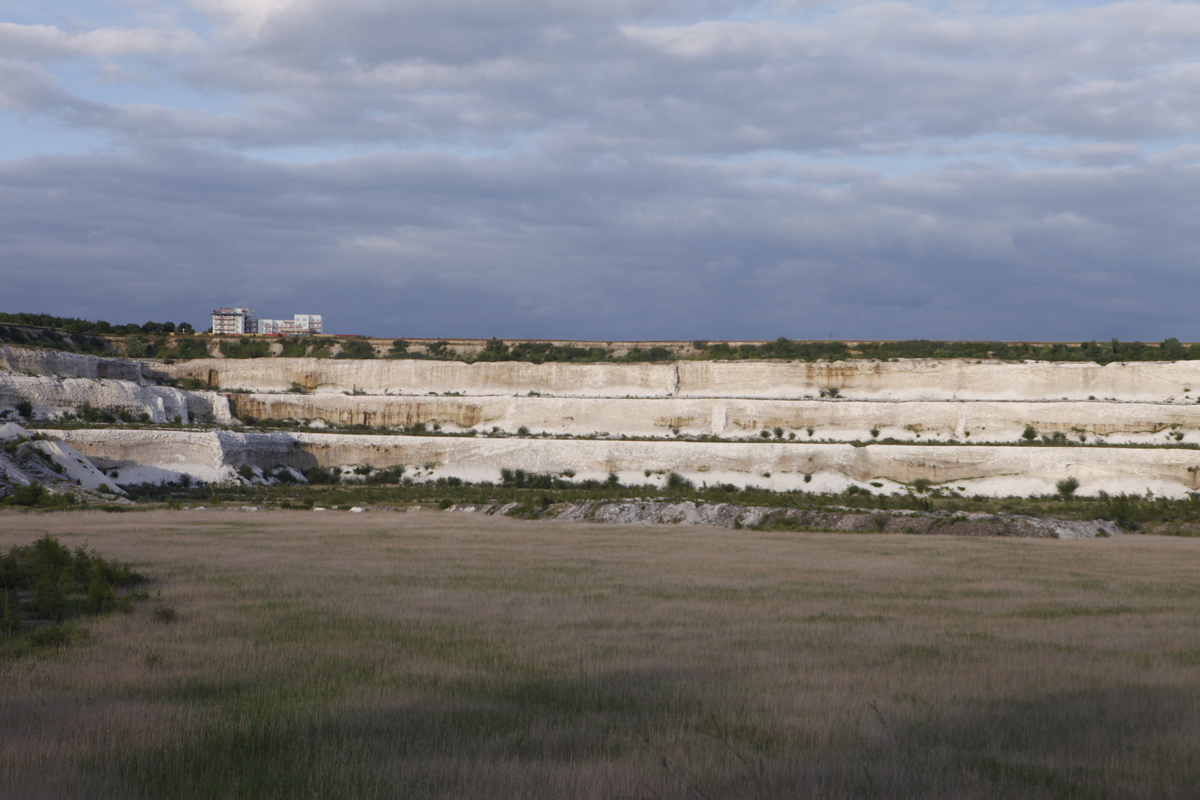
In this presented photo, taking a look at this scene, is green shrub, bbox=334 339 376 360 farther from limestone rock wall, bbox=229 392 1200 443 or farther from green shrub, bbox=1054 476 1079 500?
green shrub, bbox=1054 476 1079 500

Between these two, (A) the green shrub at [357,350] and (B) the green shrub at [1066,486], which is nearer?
(B) the green shrub at [1066,486]

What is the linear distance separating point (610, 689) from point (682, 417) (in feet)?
178

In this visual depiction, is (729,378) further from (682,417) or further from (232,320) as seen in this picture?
(232,320)

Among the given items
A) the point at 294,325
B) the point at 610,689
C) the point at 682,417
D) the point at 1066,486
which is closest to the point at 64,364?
the point at 682,417

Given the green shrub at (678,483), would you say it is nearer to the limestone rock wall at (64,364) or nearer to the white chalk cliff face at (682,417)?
the white chalk cliff face at (682,417)

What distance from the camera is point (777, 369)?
70125 mm

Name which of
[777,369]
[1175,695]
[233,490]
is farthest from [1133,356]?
[1175,695]

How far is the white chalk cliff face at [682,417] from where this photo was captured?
50.9 meters

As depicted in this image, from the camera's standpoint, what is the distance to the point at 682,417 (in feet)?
206

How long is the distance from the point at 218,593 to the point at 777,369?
59066 millimetres

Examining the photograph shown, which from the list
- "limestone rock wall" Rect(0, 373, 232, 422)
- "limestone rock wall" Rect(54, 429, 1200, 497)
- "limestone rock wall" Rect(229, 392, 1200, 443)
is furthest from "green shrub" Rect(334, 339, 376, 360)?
"limestone rock wall" Rect(54, 429, 1200, 497)

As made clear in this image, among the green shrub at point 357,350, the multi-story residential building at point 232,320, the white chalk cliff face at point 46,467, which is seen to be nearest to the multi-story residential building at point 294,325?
the multi-story residential building at point 232,320

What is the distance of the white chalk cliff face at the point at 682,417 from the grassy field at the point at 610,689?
113ft

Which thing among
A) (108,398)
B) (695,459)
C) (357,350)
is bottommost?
(695,459)
